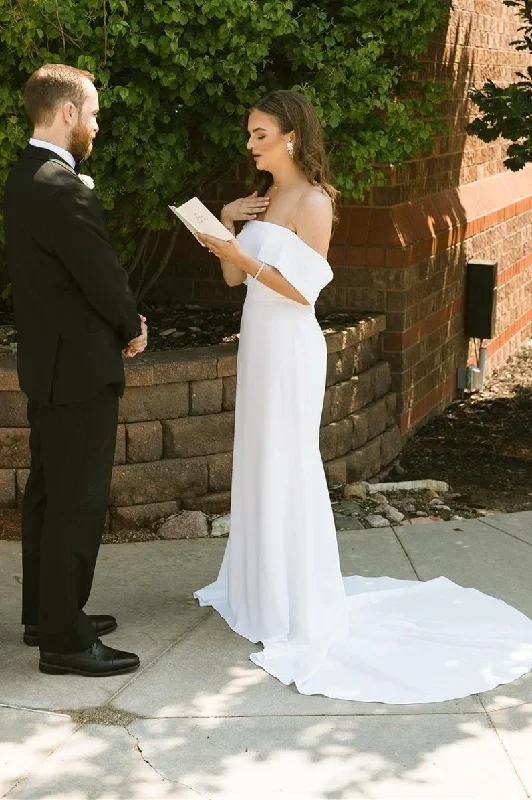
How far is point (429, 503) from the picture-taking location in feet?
23.0

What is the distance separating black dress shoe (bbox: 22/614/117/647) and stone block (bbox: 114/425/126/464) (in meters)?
1.34

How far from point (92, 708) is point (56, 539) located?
62 cm

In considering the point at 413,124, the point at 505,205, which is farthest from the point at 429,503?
the point at 505,205

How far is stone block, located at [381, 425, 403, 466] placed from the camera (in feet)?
25.3

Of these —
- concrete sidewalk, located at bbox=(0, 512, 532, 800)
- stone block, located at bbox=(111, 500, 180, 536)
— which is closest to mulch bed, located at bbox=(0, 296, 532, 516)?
stone block, located at bbox=(111, 500, 180, 536)

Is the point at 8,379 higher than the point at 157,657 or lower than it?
higher

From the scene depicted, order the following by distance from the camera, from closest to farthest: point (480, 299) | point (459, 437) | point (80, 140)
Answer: point (80, 140) < point (459, 437) < point (480, 299)

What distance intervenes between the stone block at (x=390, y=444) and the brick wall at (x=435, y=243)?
0.15 m

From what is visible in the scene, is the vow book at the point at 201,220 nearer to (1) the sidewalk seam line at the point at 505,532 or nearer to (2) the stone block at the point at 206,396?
(2) the stone block at the point at 206,396

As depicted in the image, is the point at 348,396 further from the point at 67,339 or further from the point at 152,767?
the point at 152,767

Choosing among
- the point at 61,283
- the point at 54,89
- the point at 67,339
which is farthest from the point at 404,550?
the point at 54,89

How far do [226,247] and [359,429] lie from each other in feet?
9.30

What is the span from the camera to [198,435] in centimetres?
652

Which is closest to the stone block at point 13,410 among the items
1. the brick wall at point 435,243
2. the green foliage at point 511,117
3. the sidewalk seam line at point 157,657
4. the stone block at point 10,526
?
the stone block at point 10,526
